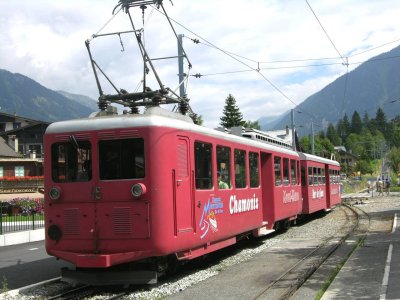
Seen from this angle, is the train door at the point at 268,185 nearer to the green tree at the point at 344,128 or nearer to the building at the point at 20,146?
the building at the point at 20,146

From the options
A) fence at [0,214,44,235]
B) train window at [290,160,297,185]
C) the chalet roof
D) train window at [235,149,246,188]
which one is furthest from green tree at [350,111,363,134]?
train window at [235,149,246,188]

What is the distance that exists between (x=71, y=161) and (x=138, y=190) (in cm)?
143

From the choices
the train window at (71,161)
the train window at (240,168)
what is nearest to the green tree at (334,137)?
the train window at (240,168)

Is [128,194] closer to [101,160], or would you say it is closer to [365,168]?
[101,160]

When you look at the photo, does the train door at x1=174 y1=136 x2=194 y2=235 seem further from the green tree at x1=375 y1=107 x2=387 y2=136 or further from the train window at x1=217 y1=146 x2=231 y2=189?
the green tree at x1=375 y1=107 x2=387 y2=136

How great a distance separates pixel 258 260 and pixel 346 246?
Result: 2.83m

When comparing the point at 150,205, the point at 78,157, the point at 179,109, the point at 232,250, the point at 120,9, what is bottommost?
the point at 232,250

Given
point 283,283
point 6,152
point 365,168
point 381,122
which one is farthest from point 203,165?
point 381,122

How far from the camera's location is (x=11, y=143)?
52281mm

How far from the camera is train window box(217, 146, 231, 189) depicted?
10.1m

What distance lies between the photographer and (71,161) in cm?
864

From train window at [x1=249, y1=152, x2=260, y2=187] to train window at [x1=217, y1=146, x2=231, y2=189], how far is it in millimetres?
1600

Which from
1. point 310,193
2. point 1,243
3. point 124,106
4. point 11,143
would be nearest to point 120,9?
point 124,106

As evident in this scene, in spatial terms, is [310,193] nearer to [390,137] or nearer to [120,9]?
[120,9]
